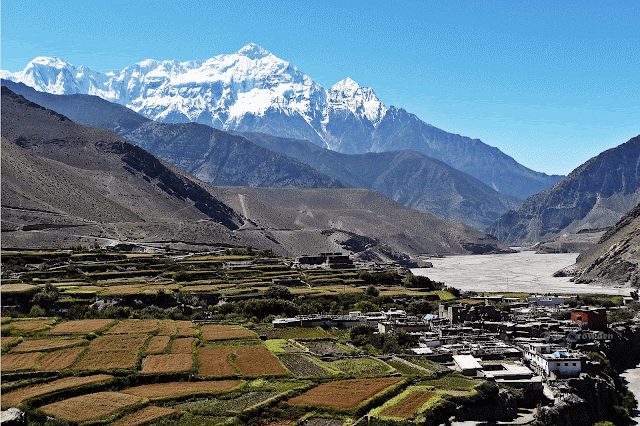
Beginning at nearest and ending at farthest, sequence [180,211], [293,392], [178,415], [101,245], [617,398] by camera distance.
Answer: [178,415] → [293,392] → [617,398] → [101,245] → [180,211]

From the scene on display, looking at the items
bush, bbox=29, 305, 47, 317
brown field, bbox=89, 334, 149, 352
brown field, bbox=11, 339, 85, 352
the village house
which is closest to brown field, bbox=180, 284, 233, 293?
bush, bbox=29, 305, 47, 317

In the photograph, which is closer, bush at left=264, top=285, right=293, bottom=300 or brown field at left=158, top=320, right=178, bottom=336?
brown field at left=158, top=320, right=178, bottom=336

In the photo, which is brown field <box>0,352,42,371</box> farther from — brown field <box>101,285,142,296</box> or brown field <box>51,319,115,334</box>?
brown field <box>101,285,142,296</box>

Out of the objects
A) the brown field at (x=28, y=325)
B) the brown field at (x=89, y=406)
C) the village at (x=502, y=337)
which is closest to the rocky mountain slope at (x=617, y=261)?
the village at (x=502, y=337)

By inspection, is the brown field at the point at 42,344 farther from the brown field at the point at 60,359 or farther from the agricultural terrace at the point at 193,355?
the brown field at the point at 60,359

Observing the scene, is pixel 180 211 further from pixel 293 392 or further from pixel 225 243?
pixel 293 392

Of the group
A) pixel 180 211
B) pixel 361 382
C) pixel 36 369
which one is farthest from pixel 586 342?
pixel 180 211
